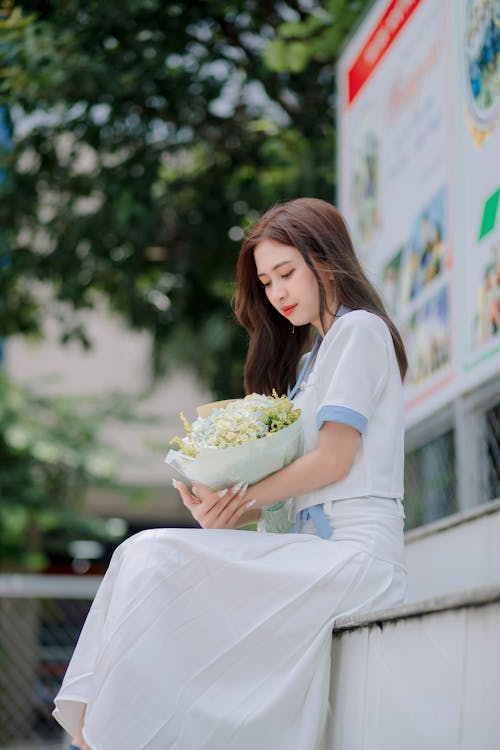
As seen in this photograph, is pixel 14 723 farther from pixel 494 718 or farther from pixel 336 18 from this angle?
pixel 494 718

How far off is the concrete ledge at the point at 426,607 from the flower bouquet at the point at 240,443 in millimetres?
375

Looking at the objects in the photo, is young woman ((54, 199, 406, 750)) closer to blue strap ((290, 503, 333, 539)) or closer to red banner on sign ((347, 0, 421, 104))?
blue strap ((290, 503, 333, 539))

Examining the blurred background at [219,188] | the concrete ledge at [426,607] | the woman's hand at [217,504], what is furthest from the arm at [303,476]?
the blurred background at [219,188]

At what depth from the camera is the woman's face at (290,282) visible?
108 inches

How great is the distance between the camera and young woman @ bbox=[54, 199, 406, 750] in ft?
7.41

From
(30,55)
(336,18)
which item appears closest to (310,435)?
(336,18)

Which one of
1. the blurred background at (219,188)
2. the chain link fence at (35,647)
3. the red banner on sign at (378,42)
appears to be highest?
the red banner on sign at (378,42)

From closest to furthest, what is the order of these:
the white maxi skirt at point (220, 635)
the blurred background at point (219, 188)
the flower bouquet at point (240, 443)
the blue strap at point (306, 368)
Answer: the white maxi skirt at point (220, 635) → the flower bouquet at point (240, 443) → the blue strap at point (306, 368) → the blurred background at point (219, 188)

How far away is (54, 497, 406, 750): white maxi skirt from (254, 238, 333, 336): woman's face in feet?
1.72

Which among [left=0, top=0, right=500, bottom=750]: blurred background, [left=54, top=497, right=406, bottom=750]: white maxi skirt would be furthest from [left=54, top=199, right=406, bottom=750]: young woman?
[left=0, top=0, right=500, bottom=750]: blurred background

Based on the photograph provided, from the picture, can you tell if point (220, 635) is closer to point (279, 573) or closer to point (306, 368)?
point (279, 573)

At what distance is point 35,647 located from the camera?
270 inches

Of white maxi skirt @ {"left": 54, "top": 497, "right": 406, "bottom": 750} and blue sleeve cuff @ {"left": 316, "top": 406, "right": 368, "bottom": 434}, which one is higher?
blue sleeve cuff @ {"left": 316, "top": 406, "right": 368, "bottom": 434}

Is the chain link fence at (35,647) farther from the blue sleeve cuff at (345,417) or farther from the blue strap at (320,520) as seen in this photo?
the blue sleeve cuff at (345,417)
